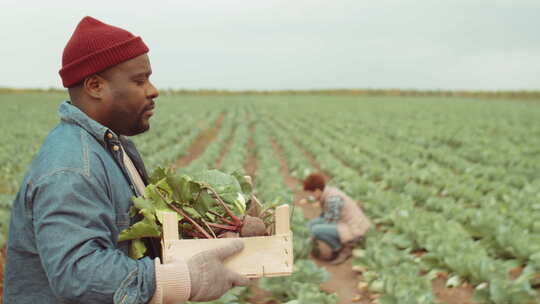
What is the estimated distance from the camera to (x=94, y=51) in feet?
5.48

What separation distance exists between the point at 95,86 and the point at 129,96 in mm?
127

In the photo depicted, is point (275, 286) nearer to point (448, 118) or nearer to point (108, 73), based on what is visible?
point (108, 73)

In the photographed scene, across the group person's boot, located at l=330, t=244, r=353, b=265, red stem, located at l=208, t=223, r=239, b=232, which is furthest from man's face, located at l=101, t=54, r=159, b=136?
person's boot, located at l=330, t=244, r=353, b=265

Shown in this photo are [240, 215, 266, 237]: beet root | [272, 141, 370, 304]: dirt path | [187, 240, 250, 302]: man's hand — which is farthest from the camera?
[272, 141, 370, 304]: dirt path

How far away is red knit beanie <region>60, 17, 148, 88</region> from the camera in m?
1.67

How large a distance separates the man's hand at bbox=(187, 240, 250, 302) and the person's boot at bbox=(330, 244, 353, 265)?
4834 mm

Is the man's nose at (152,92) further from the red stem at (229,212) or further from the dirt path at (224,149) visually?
the dirt path at (224,149)

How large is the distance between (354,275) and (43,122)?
2034 centimetres

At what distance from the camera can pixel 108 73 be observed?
5.61 ft

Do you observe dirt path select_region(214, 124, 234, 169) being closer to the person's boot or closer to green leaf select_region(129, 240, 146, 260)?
the person's boot

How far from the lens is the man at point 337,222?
21.0ft

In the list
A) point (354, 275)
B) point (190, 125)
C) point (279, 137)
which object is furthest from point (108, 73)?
point (190, 125)

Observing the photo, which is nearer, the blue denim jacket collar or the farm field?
the blue denim jacket collar

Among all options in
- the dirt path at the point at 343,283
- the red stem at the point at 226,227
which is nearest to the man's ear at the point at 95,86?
the red stem at the point at 226,227
